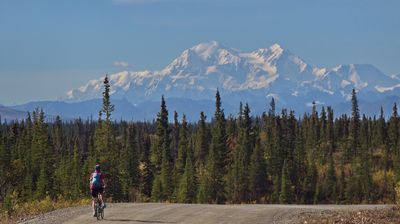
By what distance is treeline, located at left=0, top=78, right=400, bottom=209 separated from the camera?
278 feet

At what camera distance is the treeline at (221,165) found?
84625mm

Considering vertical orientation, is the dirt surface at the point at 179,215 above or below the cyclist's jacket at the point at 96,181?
below

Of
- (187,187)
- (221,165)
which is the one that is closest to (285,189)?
(221,165)

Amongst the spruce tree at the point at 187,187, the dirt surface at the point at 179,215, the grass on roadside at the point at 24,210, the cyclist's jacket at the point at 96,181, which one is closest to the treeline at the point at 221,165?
the spruce tree at the point at 187,187

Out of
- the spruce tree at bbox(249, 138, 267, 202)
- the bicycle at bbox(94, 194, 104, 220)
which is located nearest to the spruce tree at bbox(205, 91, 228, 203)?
the spruce tree at bbox(249, 138, 267, 202)

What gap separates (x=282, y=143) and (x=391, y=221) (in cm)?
9984

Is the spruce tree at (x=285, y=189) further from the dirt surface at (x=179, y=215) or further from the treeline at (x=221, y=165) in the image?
the dirt surface at (x=179, y=215)

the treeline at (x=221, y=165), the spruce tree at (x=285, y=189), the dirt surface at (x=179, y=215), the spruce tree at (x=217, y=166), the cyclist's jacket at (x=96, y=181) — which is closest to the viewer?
the dirt surface at (x=179, y=215)

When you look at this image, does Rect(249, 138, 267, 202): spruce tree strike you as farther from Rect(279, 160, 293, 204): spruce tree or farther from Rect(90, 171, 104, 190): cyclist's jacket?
Rect(90, 171, 104, 190): cyclist's jacket

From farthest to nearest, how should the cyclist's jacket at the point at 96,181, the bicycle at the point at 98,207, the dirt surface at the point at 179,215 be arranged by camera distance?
1. the cyclist's jacket at the point at 96,181
2. the bicycle at the point at 98,207
3. the dirt surface at the point at 179,215

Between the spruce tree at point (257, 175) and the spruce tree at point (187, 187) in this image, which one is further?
the spruce tree at point (257, 175)

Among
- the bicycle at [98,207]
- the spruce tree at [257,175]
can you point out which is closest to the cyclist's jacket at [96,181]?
the bicycle at [98,207]

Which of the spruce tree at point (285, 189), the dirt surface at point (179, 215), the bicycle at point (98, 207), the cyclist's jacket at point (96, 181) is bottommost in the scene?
the dirt surface at point (179, 215)

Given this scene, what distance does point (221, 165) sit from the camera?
118312 mm
